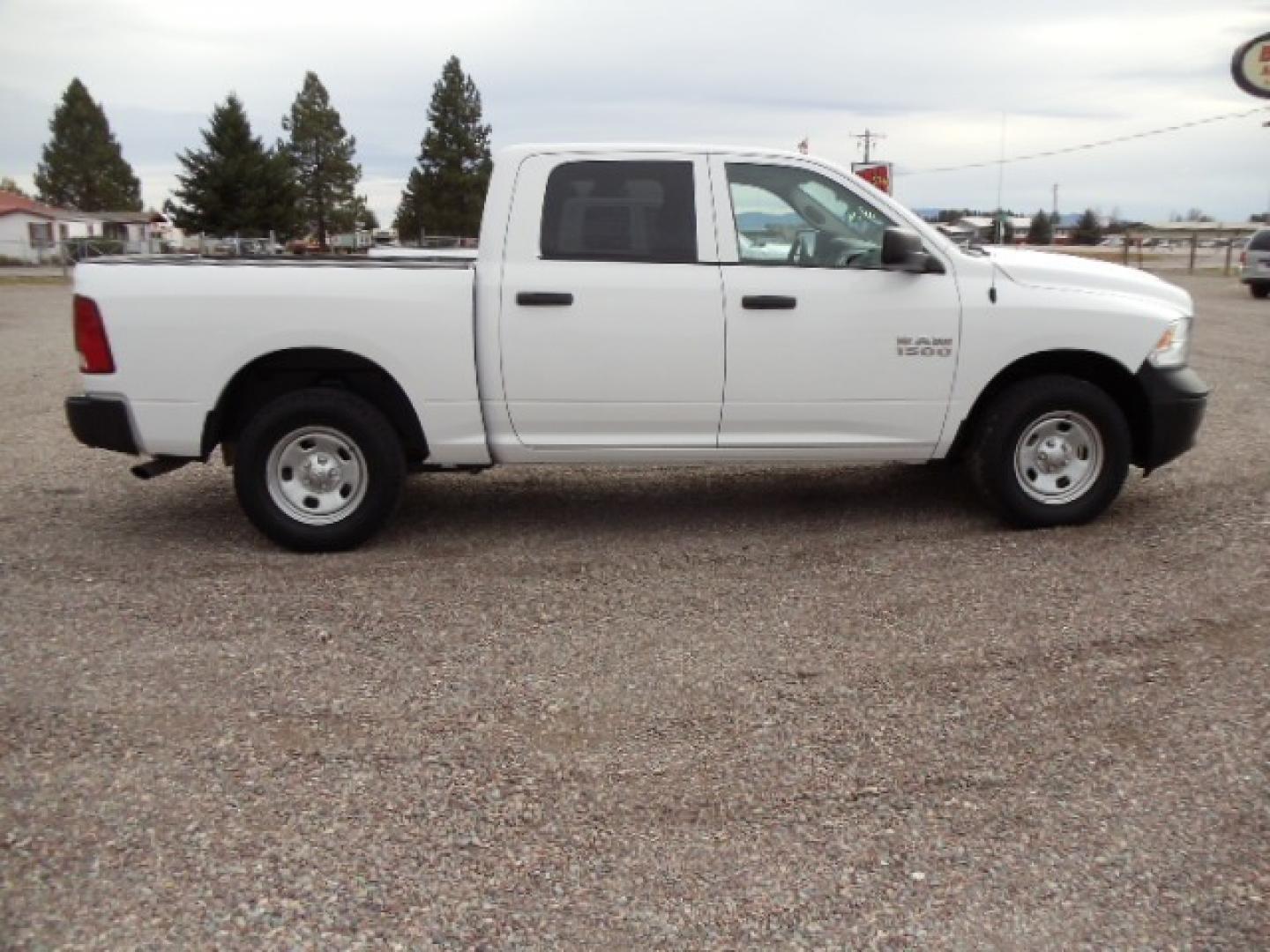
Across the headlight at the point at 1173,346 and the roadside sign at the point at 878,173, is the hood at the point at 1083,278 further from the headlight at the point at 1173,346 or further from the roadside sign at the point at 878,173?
the roadside sign at the point at 878,173

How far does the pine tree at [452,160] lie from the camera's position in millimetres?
83812

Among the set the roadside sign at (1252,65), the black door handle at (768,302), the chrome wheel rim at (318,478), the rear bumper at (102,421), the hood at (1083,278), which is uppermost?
the roadside sign at (1252,65)

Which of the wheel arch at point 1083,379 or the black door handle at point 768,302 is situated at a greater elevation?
the black door handle at point 768,302

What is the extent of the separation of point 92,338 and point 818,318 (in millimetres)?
3466

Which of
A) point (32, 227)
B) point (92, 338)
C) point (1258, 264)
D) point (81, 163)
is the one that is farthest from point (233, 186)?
point (92, 338)

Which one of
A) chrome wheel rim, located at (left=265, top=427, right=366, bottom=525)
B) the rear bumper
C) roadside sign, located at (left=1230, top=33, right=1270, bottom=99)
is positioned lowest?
chrome wheel rim, located at (left=265, top=427, right=366, bottom=525)

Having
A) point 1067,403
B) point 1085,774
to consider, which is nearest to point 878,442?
point 1067,403

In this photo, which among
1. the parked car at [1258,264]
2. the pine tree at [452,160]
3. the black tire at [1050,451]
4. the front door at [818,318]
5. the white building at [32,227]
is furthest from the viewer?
the pine tree at [452,160]

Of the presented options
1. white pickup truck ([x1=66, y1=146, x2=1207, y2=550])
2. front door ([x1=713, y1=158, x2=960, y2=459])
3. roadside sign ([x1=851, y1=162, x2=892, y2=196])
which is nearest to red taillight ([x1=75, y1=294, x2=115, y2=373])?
white pickup truck ([x1=66, y1=146, x2=1207, y2=550])

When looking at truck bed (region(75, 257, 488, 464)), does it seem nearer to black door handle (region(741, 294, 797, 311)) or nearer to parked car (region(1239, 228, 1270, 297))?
black door handle (region(741, 294, 797, 311))

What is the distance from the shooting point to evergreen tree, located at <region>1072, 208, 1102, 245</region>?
77.1m

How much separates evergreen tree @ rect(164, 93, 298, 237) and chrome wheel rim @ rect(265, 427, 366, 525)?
7270cm

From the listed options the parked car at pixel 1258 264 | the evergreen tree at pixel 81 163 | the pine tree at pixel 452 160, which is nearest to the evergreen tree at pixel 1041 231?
the pine tree at pixel 452 160

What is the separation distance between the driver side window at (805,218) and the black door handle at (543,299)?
3.27 feet
